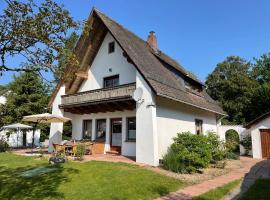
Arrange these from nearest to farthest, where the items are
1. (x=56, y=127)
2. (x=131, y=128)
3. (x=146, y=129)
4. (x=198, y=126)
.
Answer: (x=146, y=129), (x=131, y=128), (x=56, y=127), (x=198, y=126)

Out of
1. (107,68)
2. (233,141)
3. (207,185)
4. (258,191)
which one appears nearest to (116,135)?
(107,68)

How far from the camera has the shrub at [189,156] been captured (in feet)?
34.2

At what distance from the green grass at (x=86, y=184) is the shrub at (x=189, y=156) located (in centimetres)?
173

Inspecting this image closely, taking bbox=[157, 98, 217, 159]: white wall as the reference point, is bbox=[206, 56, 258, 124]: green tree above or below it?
above

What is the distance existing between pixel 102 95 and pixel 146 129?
13.3ft

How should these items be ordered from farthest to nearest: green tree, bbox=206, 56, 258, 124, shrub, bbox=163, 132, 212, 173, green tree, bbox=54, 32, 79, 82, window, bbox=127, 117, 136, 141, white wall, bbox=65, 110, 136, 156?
green tree, bbox=206, 56, 258, 124 < window, bbox=127, 117, 136, 141 < white wall, bbox=65, 110, 136, 156 < shrub, bbox=163, 132, 212, 173 < green tree, bbox=54, 32, 79, 82

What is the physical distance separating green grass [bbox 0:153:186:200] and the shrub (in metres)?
1.73

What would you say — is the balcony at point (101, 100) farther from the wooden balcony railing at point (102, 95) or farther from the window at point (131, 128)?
the window at point (131, 128)

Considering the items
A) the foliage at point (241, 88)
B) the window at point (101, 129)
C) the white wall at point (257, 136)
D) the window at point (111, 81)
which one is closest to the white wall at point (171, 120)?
the window at point (111, 81)

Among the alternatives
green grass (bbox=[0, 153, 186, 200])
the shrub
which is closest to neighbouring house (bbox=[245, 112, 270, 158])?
the shrub

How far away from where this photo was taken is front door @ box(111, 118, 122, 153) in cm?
1582

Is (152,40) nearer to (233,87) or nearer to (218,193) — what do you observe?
(218,193)

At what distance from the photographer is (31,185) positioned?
758cm

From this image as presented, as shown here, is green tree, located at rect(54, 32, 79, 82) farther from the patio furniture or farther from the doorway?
the doorway
